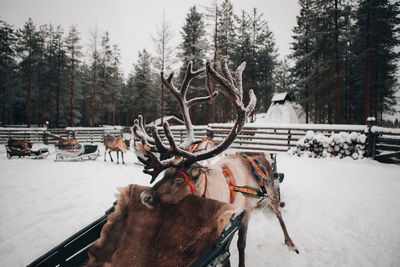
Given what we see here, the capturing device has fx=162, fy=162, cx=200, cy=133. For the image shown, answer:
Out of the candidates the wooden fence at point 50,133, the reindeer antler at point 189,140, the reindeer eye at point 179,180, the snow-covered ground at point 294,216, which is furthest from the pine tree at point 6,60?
the reindeer eye at point 179,180

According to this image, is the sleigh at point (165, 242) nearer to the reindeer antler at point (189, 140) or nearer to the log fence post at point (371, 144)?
the reindeer antler at point (189, 140)

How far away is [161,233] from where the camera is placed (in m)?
1.20

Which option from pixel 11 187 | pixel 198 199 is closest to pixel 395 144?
pixel 198 199

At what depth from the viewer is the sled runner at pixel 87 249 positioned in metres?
1.06

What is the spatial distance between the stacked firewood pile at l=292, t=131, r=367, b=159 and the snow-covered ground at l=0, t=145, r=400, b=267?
1.63 metres

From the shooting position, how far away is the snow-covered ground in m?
2.28

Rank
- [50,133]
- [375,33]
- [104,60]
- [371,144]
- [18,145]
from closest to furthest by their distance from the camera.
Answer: [371,144] → [18,145] → [375,33] → [50,133] → [104,60]

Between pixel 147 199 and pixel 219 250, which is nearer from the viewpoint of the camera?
pixel 219 250

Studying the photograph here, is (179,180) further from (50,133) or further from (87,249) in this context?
(50,133)

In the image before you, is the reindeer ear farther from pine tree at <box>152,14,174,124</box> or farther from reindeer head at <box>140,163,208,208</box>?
pine tree at <box>152,14,174,124</box>

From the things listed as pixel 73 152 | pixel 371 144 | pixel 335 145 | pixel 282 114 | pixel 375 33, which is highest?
pixel 375 33

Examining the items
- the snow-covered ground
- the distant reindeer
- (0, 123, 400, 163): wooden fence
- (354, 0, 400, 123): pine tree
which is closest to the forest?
(354, 0, 400, 123): pine tree

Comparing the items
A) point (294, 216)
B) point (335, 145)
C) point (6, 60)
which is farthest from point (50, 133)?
point (335, 145)

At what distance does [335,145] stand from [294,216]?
5.64m
